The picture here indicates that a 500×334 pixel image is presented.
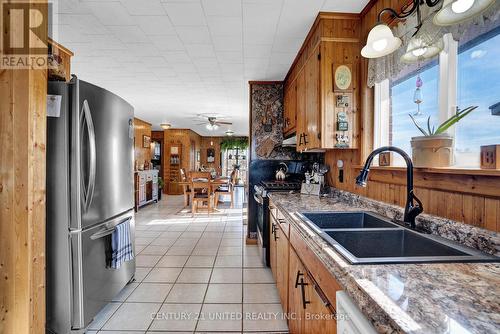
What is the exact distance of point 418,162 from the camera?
1.35 m

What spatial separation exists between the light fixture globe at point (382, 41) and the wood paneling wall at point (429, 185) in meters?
0.47

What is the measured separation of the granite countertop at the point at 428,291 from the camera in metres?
0.56

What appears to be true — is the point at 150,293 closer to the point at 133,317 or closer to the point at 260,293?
the point at 133,317

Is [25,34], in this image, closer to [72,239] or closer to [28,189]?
[28,189]

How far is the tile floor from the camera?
1880 mm

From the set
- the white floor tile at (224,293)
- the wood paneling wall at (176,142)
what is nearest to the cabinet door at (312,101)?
the white floor tile at (224,293)

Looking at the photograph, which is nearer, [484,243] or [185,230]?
[484,243]

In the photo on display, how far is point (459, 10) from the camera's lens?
0.99 m

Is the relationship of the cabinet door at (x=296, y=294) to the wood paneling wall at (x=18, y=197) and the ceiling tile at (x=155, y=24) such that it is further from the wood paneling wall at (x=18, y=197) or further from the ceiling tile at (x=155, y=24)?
the ceiling tile at (x=155, y=24)

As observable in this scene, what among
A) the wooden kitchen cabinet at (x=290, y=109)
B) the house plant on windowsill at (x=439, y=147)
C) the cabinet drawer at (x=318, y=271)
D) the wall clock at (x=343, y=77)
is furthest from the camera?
the wooden kitchen cabinet at (x=290, y=109)

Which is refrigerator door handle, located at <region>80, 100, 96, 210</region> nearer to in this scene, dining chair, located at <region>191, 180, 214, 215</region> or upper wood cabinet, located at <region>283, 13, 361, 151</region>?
upper wood cabinet, located at <region>283, 13, 361, 151</region>

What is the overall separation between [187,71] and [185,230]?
2.72 meters

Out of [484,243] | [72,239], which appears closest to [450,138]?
[484,243]

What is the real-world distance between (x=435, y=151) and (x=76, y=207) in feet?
7.25
